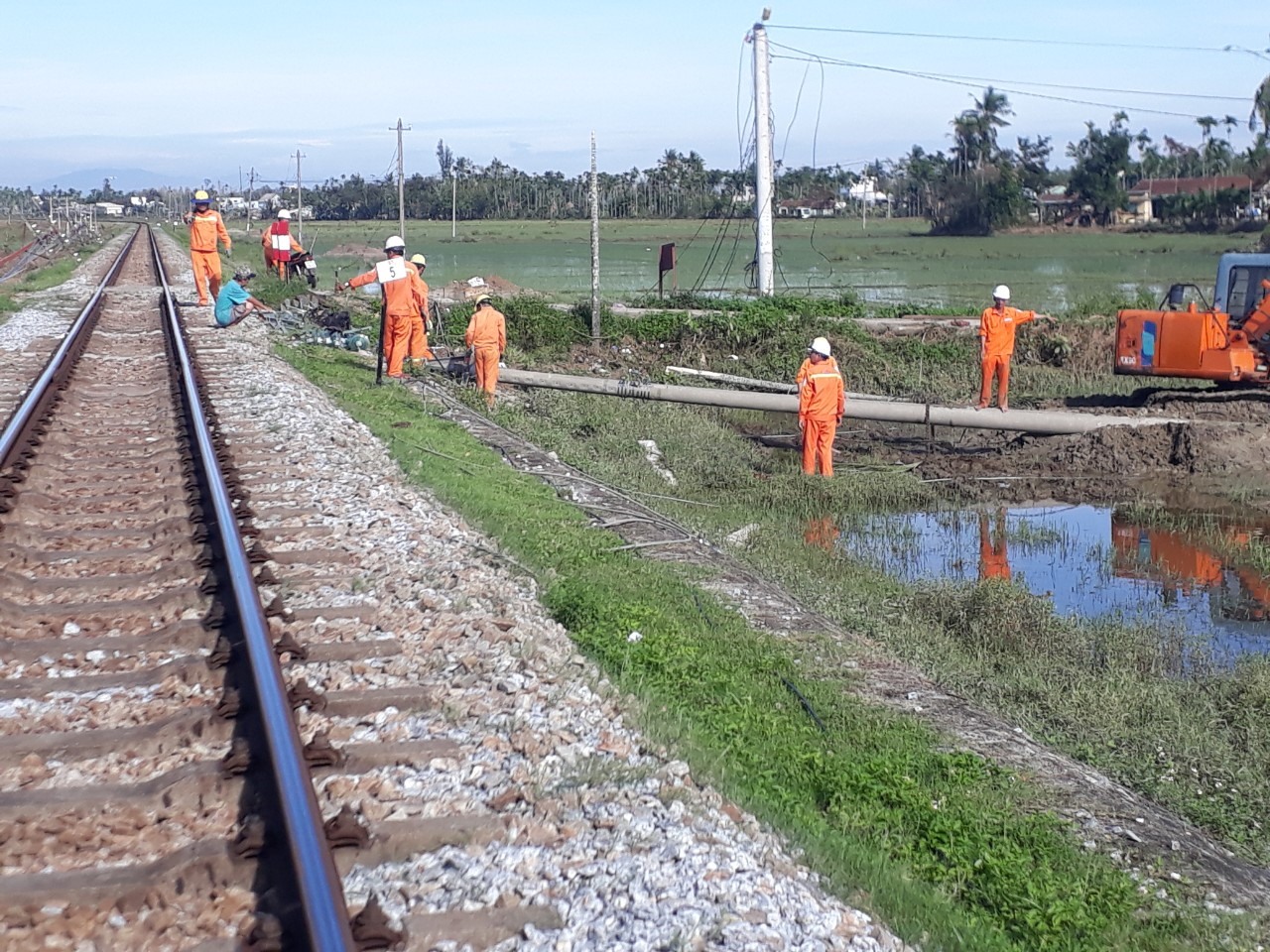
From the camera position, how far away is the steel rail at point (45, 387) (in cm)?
1041

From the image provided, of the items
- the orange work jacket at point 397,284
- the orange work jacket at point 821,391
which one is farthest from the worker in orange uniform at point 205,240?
the orange work jacket at point 821,391

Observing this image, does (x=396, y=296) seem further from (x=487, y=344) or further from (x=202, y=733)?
(x=202, y=733)

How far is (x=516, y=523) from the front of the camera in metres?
10.1

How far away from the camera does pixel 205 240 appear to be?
22.0 m

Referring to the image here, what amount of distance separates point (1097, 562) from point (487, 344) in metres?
8.00

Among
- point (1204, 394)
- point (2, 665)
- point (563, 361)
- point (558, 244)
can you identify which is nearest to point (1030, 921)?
point (2, 665)

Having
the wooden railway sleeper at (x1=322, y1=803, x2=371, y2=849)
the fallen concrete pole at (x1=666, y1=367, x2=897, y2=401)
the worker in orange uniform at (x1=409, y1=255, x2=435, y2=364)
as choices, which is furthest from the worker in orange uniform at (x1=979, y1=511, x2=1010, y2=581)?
the wooden railway sleeper at (x1=322, y1=803, x2=371, y2=849)

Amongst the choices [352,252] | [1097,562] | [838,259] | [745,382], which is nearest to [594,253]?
[745,382]

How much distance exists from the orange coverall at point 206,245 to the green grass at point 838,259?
1232 cm

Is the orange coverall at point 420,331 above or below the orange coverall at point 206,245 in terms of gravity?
below

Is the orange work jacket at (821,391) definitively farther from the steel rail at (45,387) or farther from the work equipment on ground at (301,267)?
the work equipment on ground at (301,267)

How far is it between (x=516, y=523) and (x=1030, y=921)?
5306 millimetres

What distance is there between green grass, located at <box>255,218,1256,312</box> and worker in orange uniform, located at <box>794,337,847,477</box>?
17.2m

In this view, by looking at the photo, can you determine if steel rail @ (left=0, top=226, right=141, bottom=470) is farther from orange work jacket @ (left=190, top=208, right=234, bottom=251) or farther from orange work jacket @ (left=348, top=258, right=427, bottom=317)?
orange work jacket @ (left=348, top=258, right=427, bottom=317)
